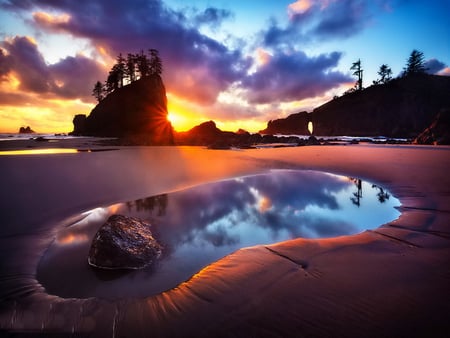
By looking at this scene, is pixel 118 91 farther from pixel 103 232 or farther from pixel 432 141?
pixel 432 141

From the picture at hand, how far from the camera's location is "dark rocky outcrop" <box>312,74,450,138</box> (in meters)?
64.4

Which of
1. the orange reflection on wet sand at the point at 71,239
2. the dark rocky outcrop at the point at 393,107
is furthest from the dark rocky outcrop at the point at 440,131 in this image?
the dark rocky outcrop at the point at 393,107

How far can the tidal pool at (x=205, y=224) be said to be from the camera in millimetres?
2696

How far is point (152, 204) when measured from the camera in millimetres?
5777

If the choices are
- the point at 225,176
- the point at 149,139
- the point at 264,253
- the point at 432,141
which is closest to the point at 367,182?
the point at 225,176

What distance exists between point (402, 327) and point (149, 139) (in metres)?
39.3

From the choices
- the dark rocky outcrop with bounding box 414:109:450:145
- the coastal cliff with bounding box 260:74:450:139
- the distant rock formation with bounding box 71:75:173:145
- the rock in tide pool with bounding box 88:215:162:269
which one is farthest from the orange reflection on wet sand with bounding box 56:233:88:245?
the coastal cliff with bounding box 260:74:450:139

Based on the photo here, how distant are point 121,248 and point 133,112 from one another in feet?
170

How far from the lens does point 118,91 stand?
5112 centimetres

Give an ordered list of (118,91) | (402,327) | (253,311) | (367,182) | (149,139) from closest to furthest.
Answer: (402,327) → (253,311) → (367,182) → (149,139) → (118,91)

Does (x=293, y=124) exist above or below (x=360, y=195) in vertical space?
above

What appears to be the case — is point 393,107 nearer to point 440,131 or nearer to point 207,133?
point 440,131

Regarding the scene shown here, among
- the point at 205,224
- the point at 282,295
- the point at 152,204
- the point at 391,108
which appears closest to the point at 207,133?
the point at 152,204

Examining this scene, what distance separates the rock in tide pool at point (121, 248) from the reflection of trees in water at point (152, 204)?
157 centimetres
